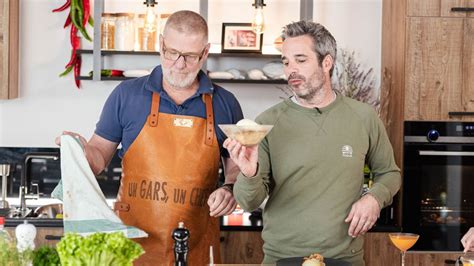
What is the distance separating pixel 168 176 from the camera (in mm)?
3725

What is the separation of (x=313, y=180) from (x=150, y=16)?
2.04 m

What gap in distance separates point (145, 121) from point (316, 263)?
1083 millimetres

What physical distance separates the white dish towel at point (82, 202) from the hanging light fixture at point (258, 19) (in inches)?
78.5

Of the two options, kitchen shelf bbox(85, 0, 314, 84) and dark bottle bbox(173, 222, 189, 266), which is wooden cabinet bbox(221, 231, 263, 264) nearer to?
kitchen shelf bbox(85, 0, 314, 84)

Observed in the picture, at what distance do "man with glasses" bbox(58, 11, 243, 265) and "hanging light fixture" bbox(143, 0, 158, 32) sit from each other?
148 cm

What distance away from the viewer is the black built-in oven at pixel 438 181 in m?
5.25

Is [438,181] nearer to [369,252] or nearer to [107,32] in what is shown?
[369,252]

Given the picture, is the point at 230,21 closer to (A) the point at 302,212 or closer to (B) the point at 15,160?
(B) the point at 15,160

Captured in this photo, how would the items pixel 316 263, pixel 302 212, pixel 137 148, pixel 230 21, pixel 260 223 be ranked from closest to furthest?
1. pixel 316 263
2. pixel 302 212
3. pixel 137 148
4. pixel 260 223
5. pixel 230 21

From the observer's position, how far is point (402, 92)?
5.27 metres

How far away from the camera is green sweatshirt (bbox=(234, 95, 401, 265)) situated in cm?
352

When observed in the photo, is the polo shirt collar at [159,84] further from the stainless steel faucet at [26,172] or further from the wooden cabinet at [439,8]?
the stainless steel faucet at [26,172]

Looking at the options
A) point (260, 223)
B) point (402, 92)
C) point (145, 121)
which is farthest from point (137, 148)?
point (402, 92)

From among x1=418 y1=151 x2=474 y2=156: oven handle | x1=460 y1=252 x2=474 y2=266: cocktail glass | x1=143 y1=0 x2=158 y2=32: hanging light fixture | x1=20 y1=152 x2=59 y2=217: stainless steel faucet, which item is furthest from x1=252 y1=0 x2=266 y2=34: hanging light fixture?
x1=460 y1=252 x2=474 y2=266: cocktail glass
